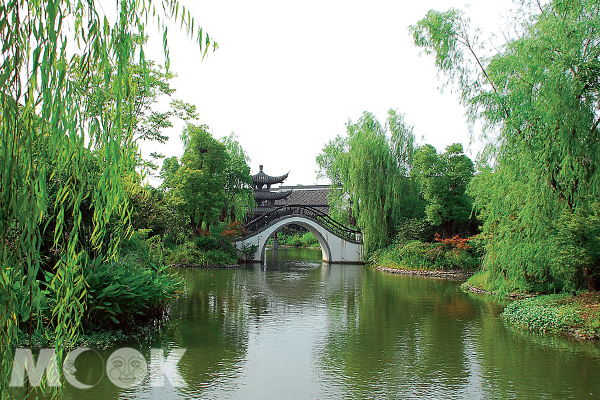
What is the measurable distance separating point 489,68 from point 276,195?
69.0ft

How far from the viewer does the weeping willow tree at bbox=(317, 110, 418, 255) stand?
21.3 meters

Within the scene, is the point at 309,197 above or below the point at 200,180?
above

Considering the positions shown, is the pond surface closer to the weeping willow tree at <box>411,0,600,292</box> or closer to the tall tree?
the weeping willow tree at <box>411,0,600,292</box>

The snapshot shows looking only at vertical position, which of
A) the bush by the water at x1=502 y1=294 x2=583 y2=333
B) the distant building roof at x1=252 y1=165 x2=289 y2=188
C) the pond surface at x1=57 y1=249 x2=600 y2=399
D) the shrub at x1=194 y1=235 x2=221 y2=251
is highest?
the distant building roof at x1=252 y1=165 x2=289 y2=188

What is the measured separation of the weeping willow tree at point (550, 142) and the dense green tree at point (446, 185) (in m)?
9.41

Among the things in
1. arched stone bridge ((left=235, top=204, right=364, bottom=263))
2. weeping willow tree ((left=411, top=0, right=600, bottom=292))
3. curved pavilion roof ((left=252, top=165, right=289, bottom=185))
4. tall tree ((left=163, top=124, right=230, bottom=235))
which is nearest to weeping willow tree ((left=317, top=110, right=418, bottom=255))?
arched stone bridge ((left=235, top=204, right=364, bottom=263))

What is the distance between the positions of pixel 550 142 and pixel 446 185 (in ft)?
37.1

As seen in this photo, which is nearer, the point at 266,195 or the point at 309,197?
the point at 266,195

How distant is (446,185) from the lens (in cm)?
1995

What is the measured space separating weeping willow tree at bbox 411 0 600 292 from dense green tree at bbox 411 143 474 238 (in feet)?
30.9

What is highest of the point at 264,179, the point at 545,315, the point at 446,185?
the point at 264,179

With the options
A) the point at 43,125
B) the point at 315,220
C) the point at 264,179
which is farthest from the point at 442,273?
the point at 43,125

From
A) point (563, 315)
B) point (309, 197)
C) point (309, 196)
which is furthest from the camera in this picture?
point (309, 196)

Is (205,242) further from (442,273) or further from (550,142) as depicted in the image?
(550,142)
